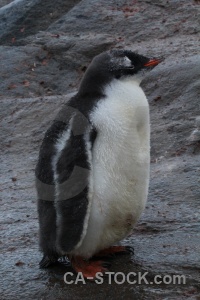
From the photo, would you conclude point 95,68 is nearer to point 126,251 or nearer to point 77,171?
point 77,171

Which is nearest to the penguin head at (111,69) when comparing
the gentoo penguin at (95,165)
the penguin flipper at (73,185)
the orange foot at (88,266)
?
the gentoo penguin at (95,165)

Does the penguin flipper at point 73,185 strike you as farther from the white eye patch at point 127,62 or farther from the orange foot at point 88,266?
the white eye patch at point 127,62

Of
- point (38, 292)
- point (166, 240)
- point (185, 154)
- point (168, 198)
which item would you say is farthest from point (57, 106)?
point (38, 292)

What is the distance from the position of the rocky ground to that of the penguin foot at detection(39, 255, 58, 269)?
5 cm

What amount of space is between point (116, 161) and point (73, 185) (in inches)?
9.8

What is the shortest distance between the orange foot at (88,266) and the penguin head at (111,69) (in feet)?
2.89

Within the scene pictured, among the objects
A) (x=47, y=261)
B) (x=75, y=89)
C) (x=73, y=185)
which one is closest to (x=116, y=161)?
(x=73, y=185)

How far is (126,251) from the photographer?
12.2ft

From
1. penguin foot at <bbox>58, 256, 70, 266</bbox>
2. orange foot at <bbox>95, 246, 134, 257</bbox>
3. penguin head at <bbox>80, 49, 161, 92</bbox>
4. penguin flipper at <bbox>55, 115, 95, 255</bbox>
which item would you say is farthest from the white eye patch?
penguin foot at <bbox>58, 256, 70, 266</bbox>

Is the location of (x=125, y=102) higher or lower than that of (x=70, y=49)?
higher

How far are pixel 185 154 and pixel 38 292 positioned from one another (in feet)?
7.24

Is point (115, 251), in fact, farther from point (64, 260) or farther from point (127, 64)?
point (127, 64)

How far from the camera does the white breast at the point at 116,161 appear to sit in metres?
3.37

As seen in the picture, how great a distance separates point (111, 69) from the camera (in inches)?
137
